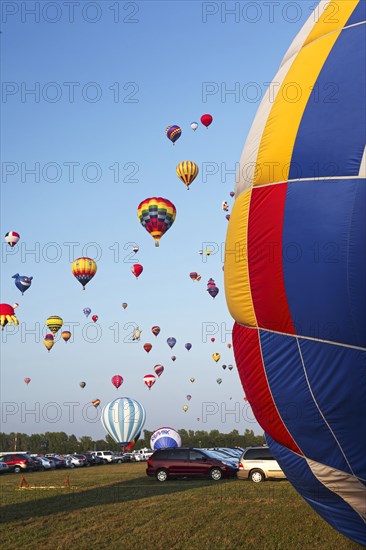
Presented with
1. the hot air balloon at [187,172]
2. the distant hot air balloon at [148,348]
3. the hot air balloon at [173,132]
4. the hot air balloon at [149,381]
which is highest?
the hot air balloon at [173,132]

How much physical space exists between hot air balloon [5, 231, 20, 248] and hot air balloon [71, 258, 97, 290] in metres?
7.60

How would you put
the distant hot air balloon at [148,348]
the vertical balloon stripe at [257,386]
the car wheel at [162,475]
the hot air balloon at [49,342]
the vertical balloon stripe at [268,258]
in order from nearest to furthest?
the vertical balloon stripe at [268,258] → the vertical balloon stripe at [257,386] → the car wheel at [162,475] → the hot air balloon at [49,342] → the distant hot air balloon at [148,348]

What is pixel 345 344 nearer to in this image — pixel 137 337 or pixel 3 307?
pixel 3 307

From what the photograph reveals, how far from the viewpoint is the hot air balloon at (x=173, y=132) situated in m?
43.5

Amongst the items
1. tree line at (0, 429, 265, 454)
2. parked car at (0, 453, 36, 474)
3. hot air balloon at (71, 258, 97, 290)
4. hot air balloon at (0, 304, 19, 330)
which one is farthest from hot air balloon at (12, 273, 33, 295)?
tree line at (0, 429, 265, 454)

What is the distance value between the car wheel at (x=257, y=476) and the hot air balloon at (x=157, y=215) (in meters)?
16.2

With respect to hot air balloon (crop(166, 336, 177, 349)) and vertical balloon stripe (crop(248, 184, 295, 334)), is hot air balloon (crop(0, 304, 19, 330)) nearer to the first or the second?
hot air balloon (crop(166, 336, 177, 349))

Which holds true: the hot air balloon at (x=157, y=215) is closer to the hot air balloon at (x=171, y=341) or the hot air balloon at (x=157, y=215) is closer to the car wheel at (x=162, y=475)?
the car wheel at (x=162, y=475)

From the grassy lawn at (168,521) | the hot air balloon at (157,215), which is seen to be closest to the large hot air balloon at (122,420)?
the hot air balloon at (157,215)

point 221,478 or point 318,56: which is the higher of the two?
Answer: point 318,56

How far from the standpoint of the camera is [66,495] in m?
21.8

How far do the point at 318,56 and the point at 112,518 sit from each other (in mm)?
11300

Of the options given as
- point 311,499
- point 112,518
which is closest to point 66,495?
point 112,518

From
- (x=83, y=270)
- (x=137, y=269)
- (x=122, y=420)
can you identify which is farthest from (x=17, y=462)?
(x=137, y=269)
